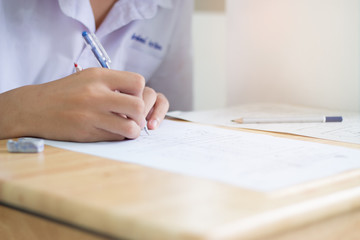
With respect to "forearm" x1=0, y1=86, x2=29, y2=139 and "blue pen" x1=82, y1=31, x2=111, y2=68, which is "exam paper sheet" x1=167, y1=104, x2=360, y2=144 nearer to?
"blue pen" x1=82, y1=31, x2=111, y2=68

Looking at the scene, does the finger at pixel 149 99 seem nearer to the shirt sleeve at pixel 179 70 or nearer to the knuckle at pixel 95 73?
the knuckle at pixel 95 73

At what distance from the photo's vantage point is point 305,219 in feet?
1.10

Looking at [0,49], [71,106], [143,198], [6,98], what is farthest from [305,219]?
[0,49]

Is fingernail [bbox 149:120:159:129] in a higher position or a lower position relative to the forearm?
lower

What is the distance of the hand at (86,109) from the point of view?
0.59 metres

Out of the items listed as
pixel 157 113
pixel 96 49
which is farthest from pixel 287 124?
pixel 96 49

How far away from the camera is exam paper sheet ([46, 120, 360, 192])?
0.41 m

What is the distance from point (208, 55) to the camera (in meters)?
1.70

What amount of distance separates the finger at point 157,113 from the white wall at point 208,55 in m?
0.88

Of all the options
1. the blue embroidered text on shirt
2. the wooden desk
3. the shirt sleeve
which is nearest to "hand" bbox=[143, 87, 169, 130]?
the wooden desk

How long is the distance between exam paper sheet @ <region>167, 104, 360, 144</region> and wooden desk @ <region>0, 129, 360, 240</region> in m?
0.26

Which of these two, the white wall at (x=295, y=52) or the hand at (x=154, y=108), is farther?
the white wall at (x=295, y=52)

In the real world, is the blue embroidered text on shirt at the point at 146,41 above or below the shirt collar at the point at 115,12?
below

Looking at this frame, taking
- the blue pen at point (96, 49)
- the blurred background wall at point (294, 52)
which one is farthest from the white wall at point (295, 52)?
the blue pen at point (96, 49)
